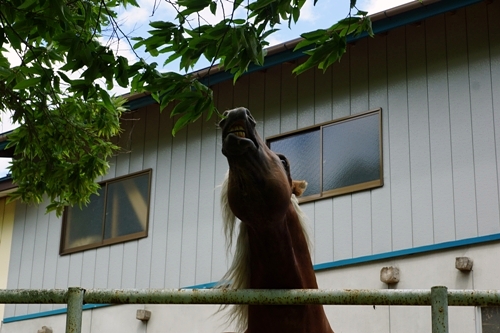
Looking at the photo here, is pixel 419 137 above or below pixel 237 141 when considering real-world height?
above

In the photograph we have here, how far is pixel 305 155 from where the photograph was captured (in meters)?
9.82

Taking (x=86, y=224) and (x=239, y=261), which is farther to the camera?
(x=86, y=224)

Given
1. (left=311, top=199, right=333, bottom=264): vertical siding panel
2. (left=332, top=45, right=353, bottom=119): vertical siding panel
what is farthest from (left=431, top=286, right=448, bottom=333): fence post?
(left=332, top=45, right=353, bottom=119): vertical siding panel

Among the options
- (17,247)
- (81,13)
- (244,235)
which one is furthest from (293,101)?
(244,235)

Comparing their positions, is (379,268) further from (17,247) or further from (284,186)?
(17,247)

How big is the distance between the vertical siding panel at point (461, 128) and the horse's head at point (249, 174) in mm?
4964

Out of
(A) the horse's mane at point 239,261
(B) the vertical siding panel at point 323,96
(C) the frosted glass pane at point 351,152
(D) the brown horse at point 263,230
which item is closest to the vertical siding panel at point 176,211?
(B) the vertical siding panel at point 323,96

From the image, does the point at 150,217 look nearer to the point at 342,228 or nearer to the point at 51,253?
the point at 51,253

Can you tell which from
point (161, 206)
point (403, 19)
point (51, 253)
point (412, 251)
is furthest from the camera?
point (51, 253)

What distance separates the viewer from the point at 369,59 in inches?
376

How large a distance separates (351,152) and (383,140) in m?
0.44

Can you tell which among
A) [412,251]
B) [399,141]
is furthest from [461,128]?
[412,251]

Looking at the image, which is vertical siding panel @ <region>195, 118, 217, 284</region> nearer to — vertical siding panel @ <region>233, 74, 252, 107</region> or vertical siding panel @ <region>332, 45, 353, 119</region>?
vertical siding panel @ <region>233, 74, 252, 107</region>

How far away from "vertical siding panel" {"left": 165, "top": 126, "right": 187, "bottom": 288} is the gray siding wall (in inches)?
0.6
